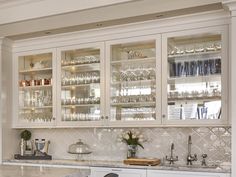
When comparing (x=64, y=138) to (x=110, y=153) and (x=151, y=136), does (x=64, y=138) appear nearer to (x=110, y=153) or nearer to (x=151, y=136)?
(x=110, y=153)

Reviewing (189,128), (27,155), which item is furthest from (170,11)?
(27,155)

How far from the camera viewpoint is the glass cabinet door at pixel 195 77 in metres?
3.70

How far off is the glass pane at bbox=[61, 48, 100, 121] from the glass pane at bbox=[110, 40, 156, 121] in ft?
0.84

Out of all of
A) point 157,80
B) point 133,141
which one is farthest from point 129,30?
point 133,141

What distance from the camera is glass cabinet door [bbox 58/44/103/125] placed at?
439cm

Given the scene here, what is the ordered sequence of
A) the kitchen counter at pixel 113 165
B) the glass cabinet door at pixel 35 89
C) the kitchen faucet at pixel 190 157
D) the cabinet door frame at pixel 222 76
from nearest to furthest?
the kitchen counter at pixel 113 165 → the cabinet door frame at pixel 222 76 → the kitchen faucet at pixel 190 157 → the glass cabinet door at pixel 35 89

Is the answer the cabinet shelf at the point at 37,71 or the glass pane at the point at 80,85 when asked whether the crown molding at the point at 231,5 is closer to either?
the glass pane at the point at 80,85

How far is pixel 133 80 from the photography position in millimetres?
4246

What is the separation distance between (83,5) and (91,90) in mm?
1126

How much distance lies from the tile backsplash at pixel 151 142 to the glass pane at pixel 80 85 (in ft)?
1.14

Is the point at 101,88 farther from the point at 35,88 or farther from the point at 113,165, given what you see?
the point at 35,88

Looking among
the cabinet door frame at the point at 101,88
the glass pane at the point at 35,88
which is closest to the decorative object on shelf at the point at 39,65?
the glass pane at the point at 35,88

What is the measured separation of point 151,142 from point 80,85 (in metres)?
1.24

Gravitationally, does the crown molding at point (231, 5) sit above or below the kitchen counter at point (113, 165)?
above
